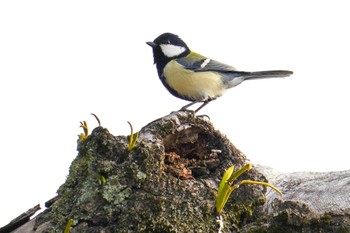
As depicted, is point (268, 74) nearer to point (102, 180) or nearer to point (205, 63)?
point (205, 63)

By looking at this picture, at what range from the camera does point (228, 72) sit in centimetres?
641

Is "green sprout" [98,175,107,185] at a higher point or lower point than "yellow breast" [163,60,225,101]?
lower

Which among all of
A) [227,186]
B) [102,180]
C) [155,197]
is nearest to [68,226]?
[102,180]

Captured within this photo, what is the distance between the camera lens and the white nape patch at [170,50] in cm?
630

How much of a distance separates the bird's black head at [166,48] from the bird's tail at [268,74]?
691 mm

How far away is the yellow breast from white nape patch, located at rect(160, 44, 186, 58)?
0.15 m

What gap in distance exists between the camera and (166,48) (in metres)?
6.36

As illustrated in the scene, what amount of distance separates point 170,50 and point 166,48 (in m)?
0.05

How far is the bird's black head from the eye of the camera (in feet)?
20.6

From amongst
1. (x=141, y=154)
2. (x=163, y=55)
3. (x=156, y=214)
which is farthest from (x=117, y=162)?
(x=163, y=55)

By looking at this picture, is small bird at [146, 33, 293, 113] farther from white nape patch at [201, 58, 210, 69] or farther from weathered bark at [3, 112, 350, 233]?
weathered bark at [3, 112, 350, 233]

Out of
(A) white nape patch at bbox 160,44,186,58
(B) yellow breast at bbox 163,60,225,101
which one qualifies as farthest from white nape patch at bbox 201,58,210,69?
(A) white nape patch at bbox 160,44,186,58

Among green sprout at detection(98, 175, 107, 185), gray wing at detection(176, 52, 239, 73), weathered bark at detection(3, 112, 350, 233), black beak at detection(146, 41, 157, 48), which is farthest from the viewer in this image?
black beak at detection(146, 41, 157, 48)

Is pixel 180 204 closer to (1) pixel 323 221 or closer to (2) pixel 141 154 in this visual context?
(2) pixel 141 154
